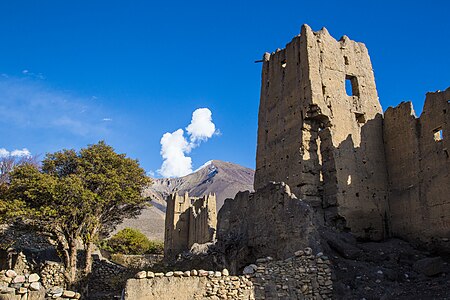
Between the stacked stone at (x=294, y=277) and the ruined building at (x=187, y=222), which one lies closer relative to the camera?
the stacked stone at (x=294, y=277)

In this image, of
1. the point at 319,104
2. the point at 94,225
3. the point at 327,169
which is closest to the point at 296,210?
the point at 327,169

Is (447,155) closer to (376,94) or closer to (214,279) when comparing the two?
(376,94)

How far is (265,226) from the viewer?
53.6 ft

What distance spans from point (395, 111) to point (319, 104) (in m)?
3.58

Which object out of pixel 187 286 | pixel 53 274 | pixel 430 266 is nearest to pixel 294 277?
pixel 187 286

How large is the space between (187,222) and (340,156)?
81.9 feet

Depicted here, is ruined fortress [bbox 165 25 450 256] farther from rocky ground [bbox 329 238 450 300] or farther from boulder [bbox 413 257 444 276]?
boulder [bbox 413 257 444 276]

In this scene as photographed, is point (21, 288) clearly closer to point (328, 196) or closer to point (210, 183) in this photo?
point (328, 196)

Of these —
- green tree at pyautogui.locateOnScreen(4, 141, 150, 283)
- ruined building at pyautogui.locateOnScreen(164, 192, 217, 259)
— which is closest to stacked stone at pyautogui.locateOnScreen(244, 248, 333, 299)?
green tree at pyautogui.locateOnScreen(4, 141, 150, 283)

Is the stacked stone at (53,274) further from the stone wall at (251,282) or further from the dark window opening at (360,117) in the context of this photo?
the dark window opening at (360,117)

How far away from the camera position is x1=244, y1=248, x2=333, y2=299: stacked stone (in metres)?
13.0

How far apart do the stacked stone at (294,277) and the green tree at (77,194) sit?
1007 cm

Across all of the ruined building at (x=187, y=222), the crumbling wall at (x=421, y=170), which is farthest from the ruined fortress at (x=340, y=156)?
the ruined building at (x=187, y=222)

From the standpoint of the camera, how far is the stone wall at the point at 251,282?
1184 centimetres
